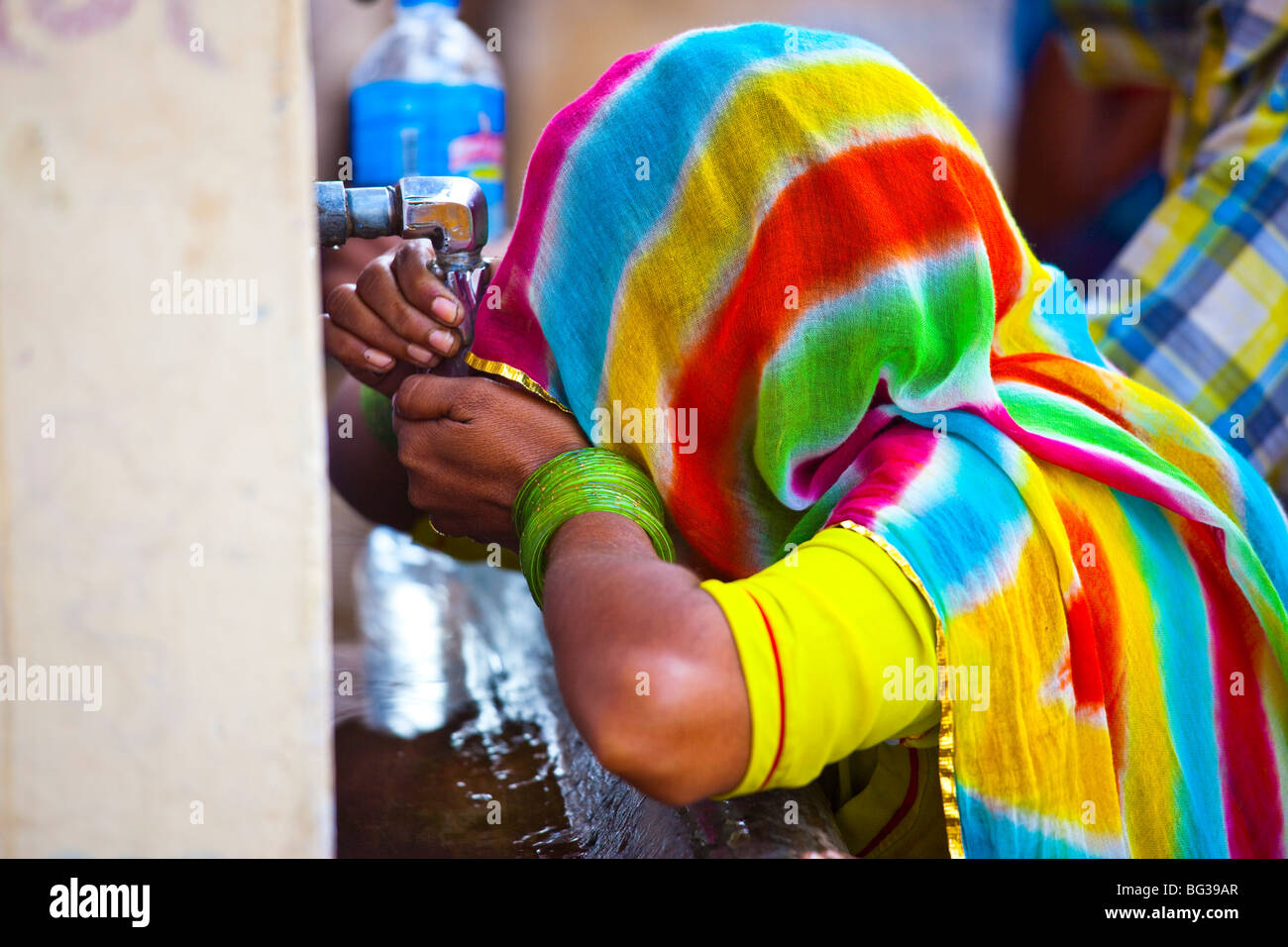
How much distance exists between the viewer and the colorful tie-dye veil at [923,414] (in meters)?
0.85

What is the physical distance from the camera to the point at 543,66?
3.43 metres

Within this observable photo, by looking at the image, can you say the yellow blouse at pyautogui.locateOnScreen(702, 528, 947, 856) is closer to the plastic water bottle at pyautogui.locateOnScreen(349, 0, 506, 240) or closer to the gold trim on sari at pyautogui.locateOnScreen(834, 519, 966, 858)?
the gold trim on sari at pyautogui.locateOnScreen(834, 519, 966, 858)

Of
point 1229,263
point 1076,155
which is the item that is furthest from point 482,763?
point 1076,155

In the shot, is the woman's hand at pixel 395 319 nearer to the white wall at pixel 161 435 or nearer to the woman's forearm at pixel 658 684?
the woman's forearm at pixel 658 684

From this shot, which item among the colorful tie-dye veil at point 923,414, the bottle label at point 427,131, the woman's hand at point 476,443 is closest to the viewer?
the colorful tie-dye veil at point 923,414

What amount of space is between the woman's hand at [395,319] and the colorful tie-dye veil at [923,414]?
0.05 metres

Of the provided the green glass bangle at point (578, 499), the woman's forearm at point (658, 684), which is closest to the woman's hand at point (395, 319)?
the green glass bangle at point (578, 499)

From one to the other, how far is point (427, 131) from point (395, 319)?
0.76m

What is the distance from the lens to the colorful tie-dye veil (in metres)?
0.85

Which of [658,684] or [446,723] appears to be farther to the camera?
[446,723]

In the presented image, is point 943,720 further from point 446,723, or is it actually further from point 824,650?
point 446,723

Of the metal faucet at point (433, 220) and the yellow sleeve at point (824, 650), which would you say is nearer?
the yellow sleeve at point (824, 650)

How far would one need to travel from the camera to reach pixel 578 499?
0.90m
